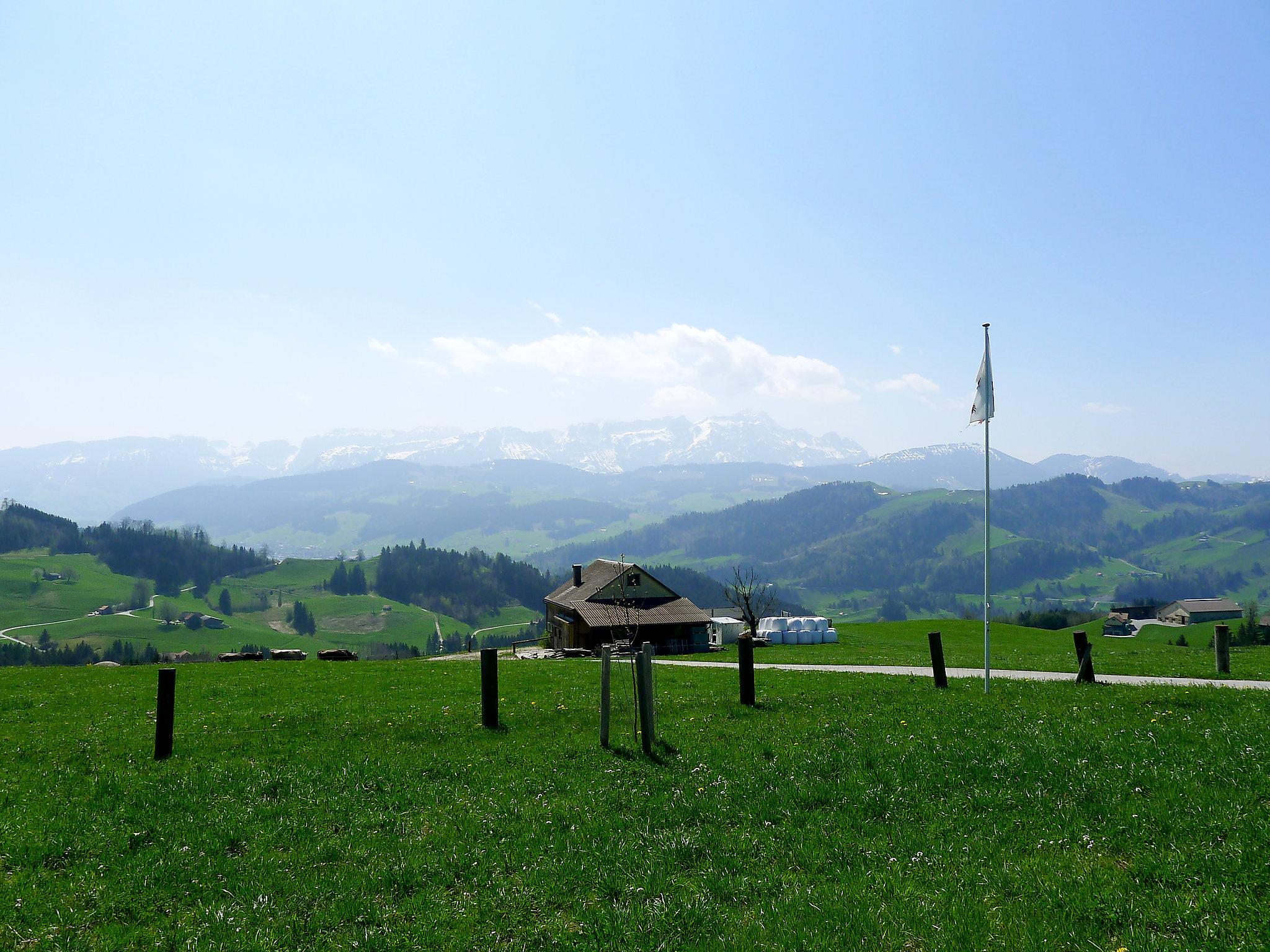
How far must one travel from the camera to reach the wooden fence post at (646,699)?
50.2 feet

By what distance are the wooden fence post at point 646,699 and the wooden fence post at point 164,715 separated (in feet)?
34.3

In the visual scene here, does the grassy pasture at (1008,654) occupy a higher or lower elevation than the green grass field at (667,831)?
lower

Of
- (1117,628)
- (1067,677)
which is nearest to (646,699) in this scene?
(1067,677)

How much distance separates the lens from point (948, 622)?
86.1 m

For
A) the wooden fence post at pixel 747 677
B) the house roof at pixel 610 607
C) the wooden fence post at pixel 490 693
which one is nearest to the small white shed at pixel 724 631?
the house roof at pixel 610 607

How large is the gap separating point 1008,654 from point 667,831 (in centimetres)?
3331

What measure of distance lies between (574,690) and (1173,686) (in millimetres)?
17903

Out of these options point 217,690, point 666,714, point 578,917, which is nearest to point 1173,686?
point 666,714

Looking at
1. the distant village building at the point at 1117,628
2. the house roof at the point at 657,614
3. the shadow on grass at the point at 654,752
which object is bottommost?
the distant village building at the point at 1117,628

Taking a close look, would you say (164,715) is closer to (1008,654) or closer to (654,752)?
(654,752)

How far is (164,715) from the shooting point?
16.1 m

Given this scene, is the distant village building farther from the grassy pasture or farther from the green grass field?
the green grass field

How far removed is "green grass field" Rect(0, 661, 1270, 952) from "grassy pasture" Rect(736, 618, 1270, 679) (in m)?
11.7

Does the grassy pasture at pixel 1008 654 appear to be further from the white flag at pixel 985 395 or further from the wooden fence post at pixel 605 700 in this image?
the wooden fence post at pixel 605 700
